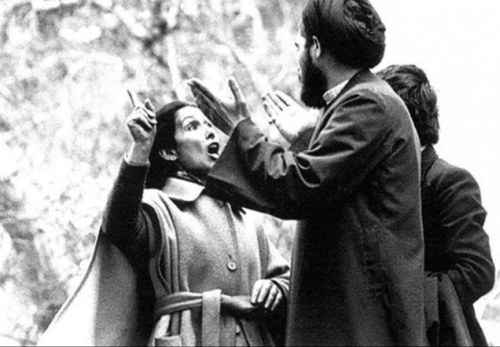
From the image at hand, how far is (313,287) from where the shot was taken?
3934mm

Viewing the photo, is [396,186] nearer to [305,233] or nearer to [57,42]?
[305,233]

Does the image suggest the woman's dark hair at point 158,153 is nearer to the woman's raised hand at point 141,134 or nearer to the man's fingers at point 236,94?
the woman's raised hand at point 141,134

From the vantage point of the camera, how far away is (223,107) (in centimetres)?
406

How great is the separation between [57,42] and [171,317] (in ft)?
7.16

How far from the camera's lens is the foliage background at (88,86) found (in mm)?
5863

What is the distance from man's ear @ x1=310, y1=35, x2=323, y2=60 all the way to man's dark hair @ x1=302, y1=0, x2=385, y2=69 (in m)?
0.01

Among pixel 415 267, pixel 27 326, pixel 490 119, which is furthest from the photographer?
pixel 490 119

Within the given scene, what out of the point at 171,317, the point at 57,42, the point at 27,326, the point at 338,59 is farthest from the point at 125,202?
the point at 57,42

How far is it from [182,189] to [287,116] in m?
0.43

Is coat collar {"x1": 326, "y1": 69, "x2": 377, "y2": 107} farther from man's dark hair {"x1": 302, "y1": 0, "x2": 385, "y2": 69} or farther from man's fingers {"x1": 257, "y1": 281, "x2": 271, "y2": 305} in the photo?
man's fingers {"x1": 257, "y1": 281, "x2": 271, "y2": 305}

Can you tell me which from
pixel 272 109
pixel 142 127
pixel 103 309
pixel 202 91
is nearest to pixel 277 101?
pixel 272 109

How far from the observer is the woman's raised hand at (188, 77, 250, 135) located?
4043 millimetres

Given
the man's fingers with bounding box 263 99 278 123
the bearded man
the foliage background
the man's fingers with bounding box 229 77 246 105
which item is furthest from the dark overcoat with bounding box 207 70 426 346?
the foliage background

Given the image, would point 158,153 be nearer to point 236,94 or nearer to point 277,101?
point 277,101
